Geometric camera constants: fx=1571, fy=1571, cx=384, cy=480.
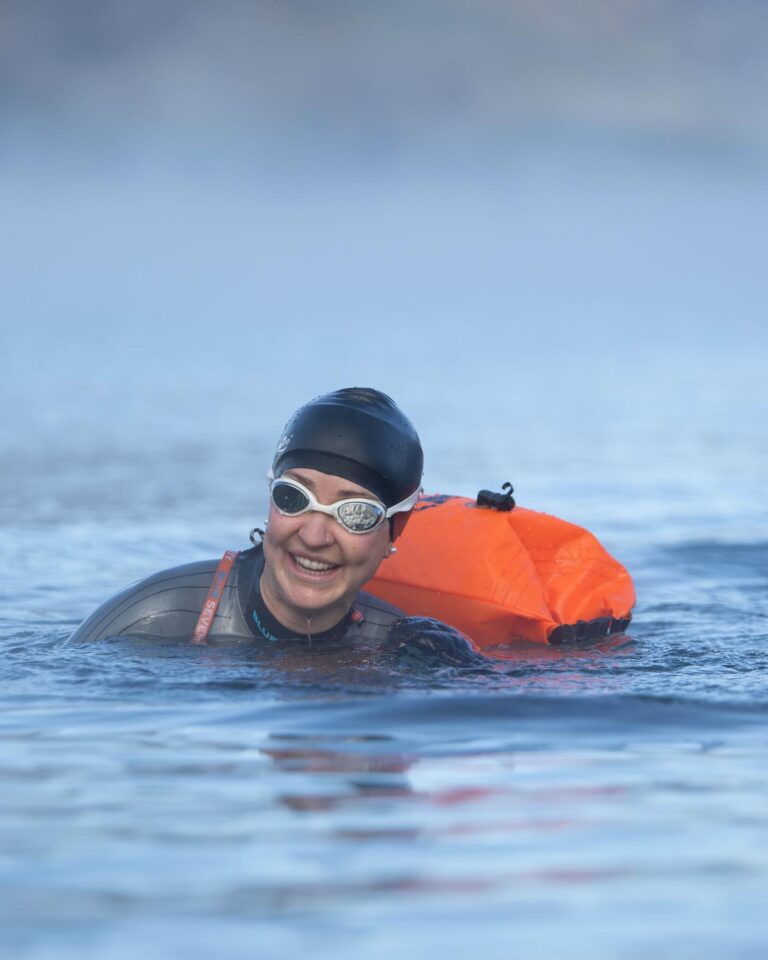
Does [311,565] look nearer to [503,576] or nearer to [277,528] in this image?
[277,528]

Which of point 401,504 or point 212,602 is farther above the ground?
point 401,504

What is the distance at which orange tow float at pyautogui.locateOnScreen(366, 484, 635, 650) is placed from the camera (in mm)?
8219

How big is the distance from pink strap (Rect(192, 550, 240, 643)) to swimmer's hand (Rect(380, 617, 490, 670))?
31.2 inches

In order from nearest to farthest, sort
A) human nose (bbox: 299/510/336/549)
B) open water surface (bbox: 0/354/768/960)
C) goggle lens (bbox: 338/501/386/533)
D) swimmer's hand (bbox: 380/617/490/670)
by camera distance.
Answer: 1. open water surface (bbox: 0/354/768/960)
2. human nose (bbox: 299/510/336/549)
3. goggle lens (bbox: 338/501/386/533)
4. swimmer's hand (bbox: 380/617/490/670)

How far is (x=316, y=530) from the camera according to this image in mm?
6664

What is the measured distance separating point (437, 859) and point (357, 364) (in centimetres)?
4701

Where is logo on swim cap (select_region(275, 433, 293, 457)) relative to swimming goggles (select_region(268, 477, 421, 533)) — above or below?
above

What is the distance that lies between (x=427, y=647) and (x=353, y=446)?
977 mm

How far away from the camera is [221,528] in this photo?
47.9ft

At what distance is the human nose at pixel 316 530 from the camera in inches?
262

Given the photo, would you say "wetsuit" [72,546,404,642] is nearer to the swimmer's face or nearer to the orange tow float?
the swimmer's face

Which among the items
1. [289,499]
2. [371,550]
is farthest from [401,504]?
[289,499]

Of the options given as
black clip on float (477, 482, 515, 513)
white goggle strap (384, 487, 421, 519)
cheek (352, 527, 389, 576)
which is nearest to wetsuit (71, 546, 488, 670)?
cheek (352, 527, 389, 576)

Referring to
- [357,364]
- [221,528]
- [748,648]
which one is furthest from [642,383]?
[748,648]
